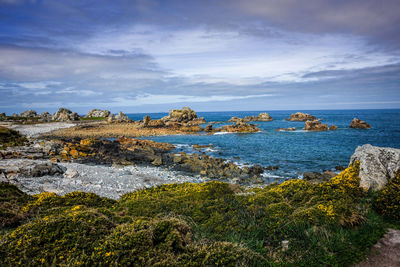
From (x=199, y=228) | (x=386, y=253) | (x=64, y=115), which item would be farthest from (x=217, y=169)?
(x=64, y=115)

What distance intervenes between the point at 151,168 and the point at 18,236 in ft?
57.5

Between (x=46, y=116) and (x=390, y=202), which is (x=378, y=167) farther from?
(x=46, y=116)

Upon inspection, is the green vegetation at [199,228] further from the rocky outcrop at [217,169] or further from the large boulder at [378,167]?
the rocky outcrop at [217,169]

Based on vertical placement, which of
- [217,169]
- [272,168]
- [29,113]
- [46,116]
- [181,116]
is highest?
[29,113]

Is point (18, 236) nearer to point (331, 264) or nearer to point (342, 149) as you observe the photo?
point (331, 264)

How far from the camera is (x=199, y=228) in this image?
640 cm

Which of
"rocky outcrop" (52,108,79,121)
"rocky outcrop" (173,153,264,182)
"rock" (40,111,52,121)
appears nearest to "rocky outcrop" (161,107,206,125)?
"rocky outcrop" (52,108,79,121)

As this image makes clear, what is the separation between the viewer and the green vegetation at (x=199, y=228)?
14.6ft

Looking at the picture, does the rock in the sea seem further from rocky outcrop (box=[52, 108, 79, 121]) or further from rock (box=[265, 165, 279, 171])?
rock (box=[265, 165, 279, 171])

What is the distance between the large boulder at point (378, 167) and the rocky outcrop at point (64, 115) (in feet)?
322

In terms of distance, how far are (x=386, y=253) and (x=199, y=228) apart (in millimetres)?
5002

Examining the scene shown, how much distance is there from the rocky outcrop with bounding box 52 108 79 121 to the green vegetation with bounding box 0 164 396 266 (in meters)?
91.5

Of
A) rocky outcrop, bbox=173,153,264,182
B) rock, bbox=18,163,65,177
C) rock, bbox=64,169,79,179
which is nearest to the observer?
rock, bbox=18,163,65,177

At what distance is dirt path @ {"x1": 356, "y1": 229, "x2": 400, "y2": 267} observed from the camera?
540cm
